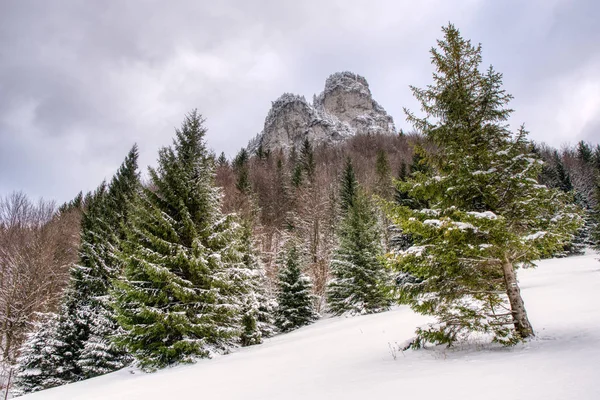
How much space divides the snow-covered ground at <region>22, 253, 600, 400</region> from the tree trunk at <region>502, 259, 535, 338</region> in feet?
0.87

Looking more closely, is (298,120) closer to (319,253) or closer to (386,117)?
(386,117)

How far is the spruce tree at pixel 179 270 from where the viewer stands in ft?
28.2

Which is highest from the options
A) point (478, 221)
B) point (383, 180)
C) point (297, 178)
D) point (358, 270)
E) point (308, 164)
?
point (308, 164)

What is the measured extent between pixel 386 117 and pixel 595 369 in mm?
140672

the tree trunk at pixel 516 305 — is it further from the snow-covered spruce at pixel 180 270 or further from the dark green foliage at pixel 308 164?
the dark green foliage at pixel 308 164

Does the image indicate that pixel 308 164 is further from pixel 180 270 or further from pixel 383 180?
pixel 180 270

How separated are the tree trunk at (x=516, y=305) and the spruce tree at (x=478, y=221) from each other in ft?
0.06

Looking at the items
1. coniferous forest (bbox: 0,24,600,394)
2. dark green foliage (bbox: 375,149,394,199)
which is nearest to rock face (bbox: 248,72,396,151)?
dark green foliage (bbox: 375,149,394,199)

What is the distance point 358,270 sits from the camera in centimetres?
1811

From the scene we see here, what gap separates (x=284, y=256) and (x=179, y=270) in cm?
1125

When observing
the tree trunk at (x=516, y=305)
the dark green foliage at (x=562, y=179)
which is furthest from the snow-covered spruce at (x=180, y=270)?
the dark green foliage at (x=562, y=179)

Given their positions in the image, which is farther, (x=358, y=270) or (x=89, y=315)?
(x=358, y=270)

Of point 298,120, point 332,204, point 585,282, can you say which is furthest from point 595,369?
point 298,120

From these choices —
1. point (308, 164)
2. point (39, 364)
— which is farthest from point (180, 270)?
point (308, 164)
